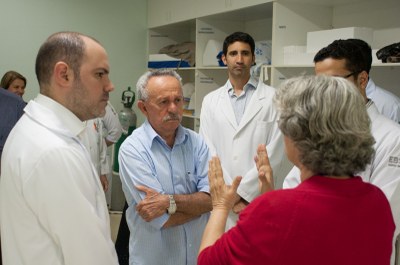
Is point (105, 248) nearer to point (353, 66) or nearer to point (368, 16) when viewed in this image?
point (353, 66)

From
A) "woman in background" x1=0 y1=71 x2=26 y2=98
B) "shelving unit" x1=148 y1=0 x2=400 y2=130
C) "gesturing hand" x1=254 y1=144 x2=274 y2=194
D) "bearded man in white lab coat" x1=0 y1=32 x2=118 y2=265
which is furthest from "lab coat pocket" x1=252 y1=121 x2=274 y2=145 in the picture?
"woman in background" x1=0 y1=71 x2=26 y2=98

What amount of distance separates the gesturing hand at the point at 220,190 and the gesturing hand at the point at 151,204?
11.3 inches

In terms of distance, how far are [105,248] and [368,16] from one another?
241 centimetres

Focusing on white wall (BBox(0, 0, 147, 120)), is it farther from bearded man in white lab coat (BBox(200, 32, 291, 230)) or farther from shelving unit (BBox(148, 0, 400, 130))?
bearded man in white lab coat (BBox(200, 32, 291, 230))

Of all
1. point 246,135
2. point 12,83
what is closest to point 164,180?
point 246,135

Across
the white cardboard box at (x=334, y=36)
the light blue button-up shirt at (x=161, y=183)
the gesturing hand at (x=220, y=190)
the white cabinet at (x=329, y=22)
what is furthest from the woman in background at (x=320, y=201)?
the white cabinet at (x=329, y=22)

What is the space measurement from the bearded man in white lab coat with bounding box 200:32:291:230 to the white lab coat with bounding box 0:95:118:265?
4.35 ft

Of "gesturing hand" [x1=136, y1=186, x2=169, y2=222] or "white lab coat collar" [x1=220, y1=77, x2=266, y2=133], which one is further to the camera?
"white lab coat collar" [x1=220, y1=77, x2=266, y2=133]

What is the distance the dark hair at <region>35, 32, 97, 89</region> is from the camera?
111 centimetres

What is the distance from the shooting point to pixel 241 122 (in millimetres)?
2473

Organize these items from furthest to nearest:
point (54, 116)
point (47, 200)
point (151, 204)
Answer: point (151, 204)
point (54, 116)
point (47, 200)

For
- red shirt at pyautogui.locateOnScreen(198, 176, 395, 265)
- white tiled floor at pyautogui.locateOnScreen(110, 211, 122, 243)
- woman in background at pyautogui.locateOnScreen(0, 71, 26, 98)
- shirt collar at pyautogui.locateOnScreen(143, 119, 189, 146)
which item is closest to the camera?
red shirt at pyautogui.locateOnScreen(198, 176, 395, 265)

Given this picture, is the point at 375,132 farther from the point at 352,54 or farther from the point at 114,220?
the point at 114,220

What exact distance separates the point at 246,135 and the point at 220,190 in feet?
4.12
